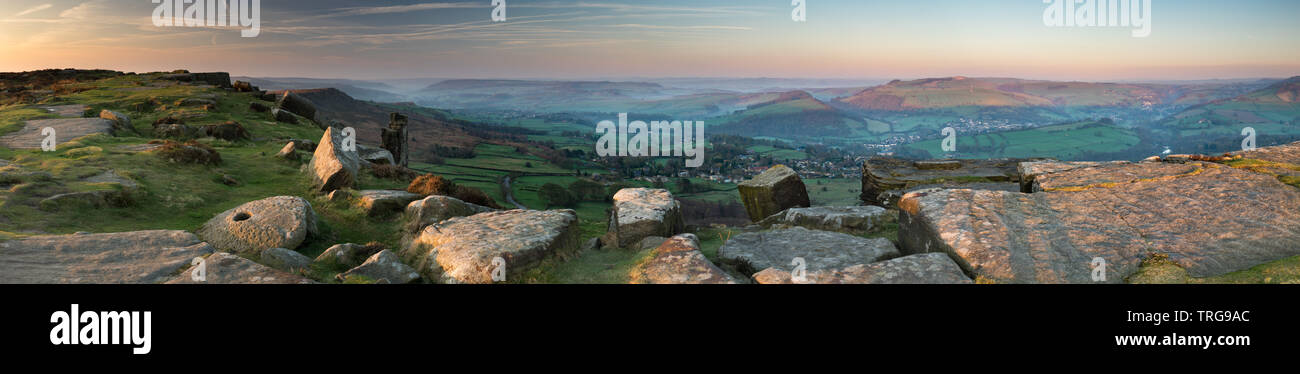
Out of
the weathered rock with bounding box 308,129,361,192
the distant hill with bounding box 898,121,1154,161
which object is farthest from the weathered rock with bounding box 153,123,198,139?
the distant hill with bounding box 898,121,1154,161

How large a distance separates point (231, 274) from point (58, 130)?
20218 mm

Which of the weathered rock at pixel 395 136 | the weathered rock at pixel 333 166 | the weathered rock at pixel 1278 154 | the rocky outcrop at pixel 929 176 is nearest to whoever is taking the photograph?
the weathered rock at pixel 1278 154

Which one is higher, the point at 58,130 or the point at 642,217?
the point at 58,130

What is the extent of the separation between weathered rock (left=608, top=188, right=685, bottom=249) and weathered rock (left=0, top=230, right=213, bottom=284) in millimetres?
6269

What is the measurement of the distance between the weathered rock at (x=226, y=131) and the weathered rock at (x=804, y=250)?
21.6 meters

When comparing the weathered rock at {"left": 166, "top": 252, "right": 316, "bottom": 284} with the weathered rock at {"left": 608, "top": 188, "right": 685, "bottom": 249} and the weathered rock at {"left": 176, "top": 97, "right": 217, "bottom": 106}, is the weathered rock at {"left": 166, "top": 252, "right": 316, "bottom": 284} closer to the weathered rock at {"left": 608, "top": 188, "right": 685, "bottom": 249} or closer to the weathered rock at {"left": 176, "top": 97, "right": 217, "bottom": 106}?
the weathered rock at {"left": 608, "top": 188, "right": 685, "bottom": 249}

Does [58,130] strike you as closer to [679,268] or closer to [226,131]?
[226,131]

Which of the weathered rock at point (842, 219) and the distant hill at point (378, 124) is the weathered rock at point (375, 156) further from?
the distant hill at point (378, 124)

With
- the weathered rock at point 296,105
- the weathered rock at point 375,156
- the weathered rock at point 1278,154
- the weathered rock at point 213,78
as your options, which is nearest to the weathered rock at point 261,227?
the weathered rock at point 375,156

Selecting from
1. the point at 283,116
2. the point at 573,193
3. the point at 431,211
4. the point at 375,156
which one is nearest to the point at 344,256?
the point at 431,211

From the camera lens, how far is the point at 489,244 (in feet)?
27.1

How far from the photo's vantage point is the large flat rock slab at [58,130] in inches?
688

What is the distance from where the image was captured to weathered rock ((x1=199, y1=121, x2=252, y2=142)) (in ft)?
70.7

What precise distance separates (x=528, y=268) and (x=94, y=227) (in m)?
8.42
